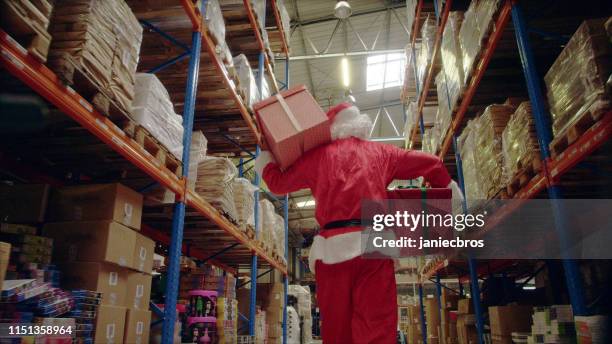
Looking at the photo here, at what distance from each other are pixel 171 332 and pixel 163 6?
309cm

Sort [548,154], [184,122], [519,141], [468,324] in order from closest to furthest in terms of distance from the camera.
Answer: [548,154] → [519,141] → [184,122] → [468,324]

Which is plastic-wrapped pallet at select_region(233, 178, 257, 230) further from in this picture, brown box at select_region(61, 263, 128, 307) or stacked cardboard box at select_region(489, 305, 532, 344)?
stacked cardboard box at select_region(489, 305, 532, 344)

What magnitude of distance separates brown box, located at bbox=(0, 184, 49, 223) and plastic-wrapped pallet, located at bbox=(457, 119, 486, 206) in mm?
4284

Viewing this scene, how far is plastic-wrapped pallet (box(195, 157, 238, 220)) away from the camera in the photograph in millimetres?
4910

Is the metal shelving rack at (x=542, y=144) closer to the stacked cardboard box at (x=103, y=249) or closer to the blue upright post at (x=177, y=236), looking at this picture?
the blue upright post at (x=177, y=236)

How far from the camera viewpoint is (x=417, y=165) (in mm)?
3400

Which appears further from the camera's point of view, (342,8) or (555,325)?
(342,8)

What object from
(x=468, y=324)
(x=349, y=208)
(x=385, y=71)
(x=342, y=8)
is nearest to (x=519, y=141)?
(x=349, y=208)

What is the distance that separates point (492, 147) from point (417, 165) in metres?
1.66

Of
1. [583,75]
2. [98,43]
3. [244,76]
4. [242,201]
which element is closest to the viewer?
[98,43]

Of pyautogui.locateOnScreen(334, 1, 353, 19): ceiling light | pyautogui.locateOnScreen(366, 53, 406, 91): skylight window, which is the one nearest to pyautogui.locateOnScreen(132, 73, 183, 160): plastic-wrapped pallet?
pyautogui.locateOnScreen(334, 1, 353, 19): ceiling light

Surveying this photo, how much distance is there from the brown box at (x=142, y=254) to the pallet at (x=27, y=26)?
1.63 metres

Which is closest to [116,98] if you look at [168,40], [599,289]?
[168,40]

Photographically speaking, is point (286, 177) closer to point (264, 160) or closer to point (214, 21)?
point (264, 160)
